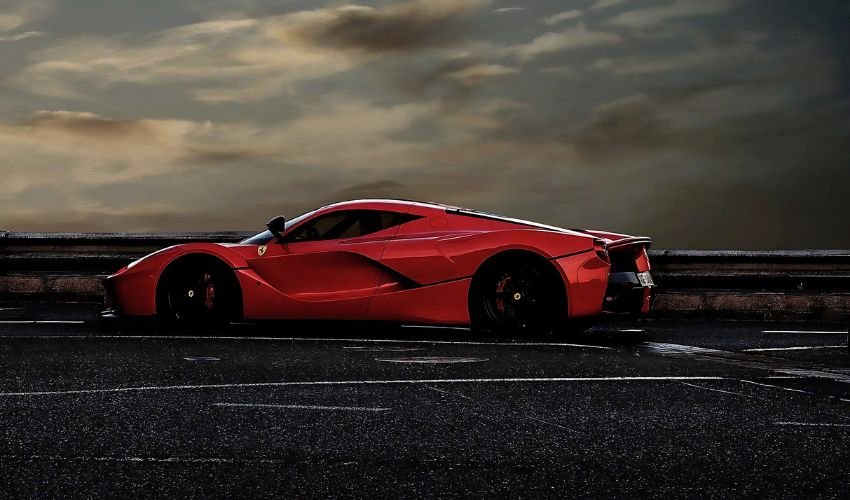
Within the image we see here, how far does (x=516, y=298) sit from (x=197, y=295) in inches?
117

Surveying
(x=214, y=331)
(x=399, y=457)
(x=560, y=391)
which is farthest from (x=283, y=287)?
(x=399, y=457)

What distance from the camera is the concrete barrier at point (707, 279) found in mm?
14352

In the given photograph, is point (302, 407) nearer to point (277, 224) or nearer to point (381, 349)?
point (381, 349)

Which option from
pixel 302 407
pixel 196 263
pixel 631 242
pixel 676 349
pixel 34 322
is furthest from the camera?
pixel 34 322

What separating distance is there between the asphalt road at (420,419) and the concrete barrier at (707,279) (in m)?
4.35

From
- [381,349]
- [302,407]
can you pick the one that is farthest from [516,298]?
[302,407]

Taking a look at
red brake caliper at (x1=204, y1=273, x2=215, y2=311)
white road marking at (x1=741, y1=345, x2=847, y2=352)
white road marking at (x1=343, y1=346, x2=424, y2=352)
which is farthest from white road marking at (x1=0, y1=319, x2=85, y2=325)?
white road marking at (x1=741, y1=345, x2=847, y2=352)

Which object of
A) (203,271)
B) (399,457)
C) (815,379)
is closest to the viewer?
(399,457)

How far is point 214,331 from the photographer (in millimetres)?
A: 10836

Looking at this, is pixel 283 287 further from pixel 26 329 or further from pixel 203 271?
pixel 26 329

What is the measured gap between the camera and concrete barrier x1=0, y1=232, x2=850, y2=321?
565 inches

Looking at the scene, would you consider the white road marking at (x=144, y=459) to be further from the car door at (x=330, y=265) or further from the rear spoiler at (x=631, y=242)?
the rear spoiler at (x=631, y=242)

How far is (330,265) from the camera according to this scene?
A: 413 inches

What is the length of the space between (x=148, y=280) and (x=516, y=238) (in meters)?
3.44
